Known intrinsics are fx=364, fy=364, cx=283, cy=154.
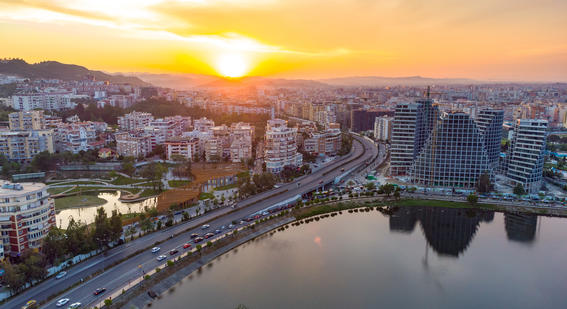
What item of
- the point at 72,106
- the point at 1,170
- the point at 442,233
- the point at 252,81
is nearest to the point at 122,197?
the point at 1,170

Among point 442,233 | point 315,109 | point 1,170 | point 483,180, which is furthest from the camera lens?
point 315,109

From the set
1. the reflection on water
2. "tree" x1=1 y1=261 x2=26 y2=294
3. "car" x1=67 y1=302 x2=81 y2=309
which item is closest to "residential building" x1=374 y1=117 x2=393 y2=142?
the reflection on water

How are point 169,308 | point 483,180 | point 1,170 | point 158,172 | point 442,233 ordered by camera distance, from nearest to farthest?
point 169,308, point 442,233, point 483,180, point 158,172, point 1,170

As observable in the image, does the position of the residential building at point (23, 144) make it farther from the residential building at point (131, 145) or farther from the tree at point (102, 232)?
the tree at point (102, 232)

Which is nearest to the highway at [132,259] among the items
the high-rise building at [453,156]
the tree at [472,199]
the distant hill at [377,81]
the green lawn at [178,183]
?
the green lawn at [178,183]

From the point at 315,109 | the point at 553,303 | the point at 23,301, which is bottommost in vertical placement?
the point at 553,303

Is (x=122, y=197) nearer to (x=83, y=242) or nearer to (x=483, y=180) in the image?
(x=83, y=242)

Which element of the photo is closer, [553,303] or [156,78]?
[553,303]
